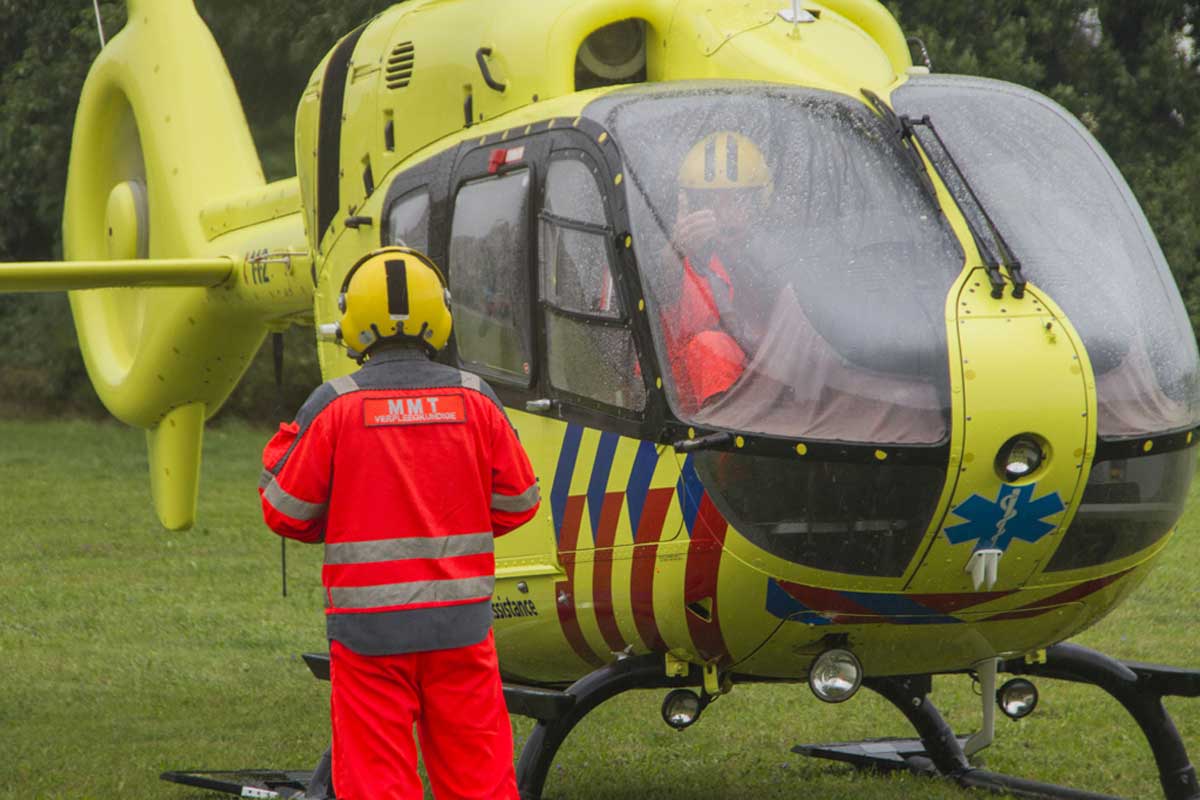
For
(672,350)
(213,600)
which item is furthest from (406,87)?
(213,600)

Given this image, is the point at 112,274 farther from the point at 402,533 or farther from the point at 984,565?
the point at 984,565

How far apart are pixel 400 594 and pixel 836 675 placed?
131cm

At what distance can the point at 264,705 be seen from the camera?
332 inches

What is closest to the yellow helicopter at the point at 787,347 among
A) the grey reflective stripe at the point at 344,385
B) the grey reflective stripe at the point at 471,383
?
the grey reflective stripe at the point at 471,383

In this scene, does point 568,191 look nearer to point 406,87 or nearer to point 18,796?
point 406,87

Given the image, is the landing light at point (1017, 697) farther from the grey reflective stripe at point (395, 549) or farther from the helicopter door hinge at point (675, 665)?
the grey reflective stripe at point (395, 549)

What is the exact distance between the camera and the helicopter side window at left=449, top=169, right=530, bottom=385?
5277 millimetres

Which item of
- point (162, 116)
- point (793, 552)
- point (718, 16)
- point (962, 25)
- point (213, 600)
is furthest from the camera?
point (962, 25)

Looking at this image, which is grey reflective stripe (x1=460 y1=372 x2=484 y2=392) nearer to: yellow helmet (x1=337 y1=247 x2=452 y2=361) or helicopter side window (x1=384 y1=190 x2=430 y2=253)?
yellow helmet (x1=337 y1=247 x2=452 y2=361)

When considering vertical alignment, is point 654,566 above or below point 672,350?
below

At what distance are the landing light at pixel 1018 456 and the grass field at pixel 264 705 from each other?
7.34 ft

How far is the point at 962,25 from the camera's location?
2017cm

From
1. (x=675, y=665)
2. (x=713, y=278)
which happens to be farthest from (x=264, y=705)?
(x=713, y=278)

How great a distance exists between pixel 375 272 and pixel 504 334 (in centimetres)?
112
